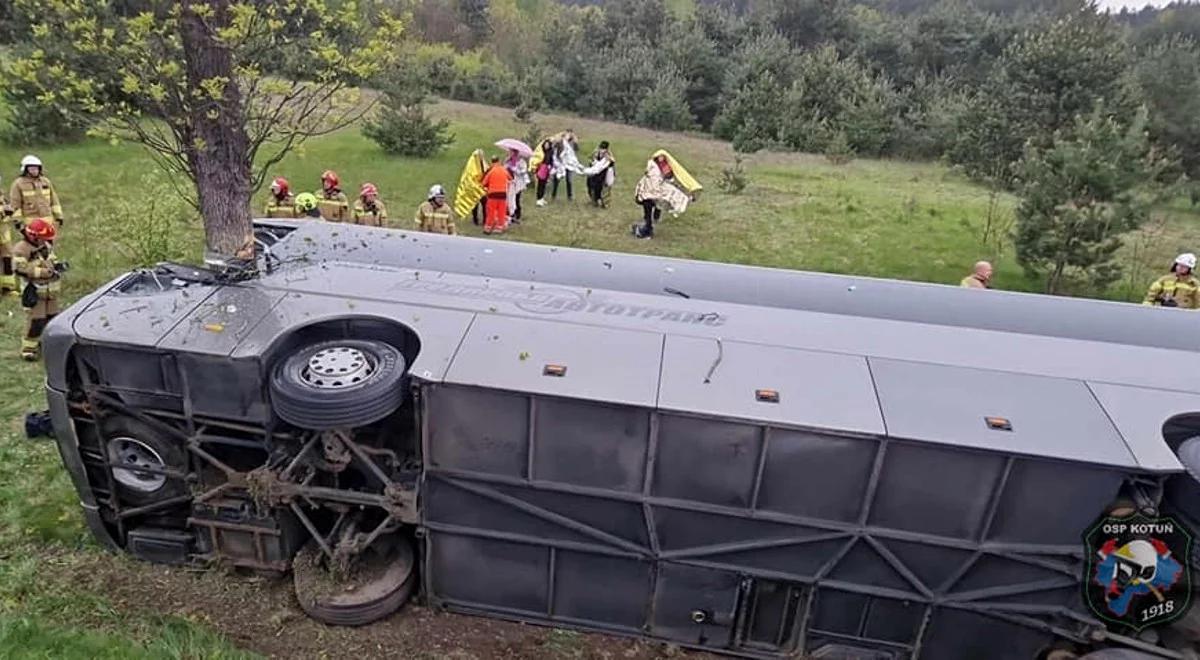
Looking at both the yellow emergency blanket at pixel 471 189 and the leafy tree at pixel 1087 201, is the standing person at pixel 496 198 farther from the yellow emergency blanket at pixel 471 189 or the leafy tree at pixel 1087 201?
the leafy tree at pixel 1087 201

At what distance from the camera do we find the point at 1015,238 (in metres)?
15.0

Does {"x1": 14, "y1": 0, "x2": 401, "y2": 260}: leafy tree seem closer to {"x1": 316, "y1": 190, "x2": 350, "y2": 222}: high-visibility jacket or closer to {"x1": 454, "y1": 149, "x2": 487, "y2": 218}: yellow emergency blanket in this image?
{"x1": 316, "y1": 190, "x2": 350, "y2": 222}: high-visibility jacket

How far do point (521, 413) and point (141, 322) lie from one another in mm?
2871

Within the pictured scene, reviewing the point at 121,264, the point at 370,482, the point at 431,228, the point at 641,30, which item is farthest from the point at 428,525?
the point at 641,30

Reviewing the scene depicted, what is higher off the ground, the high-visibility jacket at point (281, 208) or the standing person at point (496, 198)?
the high-visibility jacket at point (281, 208)

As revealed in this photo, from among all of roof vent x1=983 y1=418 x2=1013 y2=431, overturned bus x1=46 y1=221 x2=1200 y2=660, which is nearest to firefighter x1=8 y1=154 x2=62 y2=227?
overturned bus x1=46 y1=221 x2=1200 y2=660

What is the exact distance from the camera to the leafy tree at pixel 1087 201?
44.4ft

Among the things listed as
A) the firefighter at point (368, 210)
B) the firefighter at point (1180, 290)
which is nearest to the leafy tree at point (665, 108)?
the firefighter at point (368, 210)

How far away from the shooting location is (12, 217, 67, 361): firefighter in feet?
31.8

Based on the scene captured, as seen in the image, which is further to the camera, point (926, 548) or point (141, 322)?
point (141, 322)

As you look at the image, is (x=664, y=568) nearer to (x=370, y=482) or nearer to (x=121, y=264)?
(x=370, y=482)

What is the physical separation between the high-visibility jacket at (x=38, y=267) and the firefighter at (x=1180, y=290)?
13.5 metres

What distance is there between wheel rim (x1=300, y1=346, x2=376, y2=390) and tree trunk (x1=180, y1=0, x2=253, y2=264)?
2443 mm

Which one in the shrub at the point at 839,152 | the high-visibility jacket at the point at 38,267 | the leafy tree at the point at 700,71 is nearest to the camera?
the high-visibility jacket at the point at 38,267
